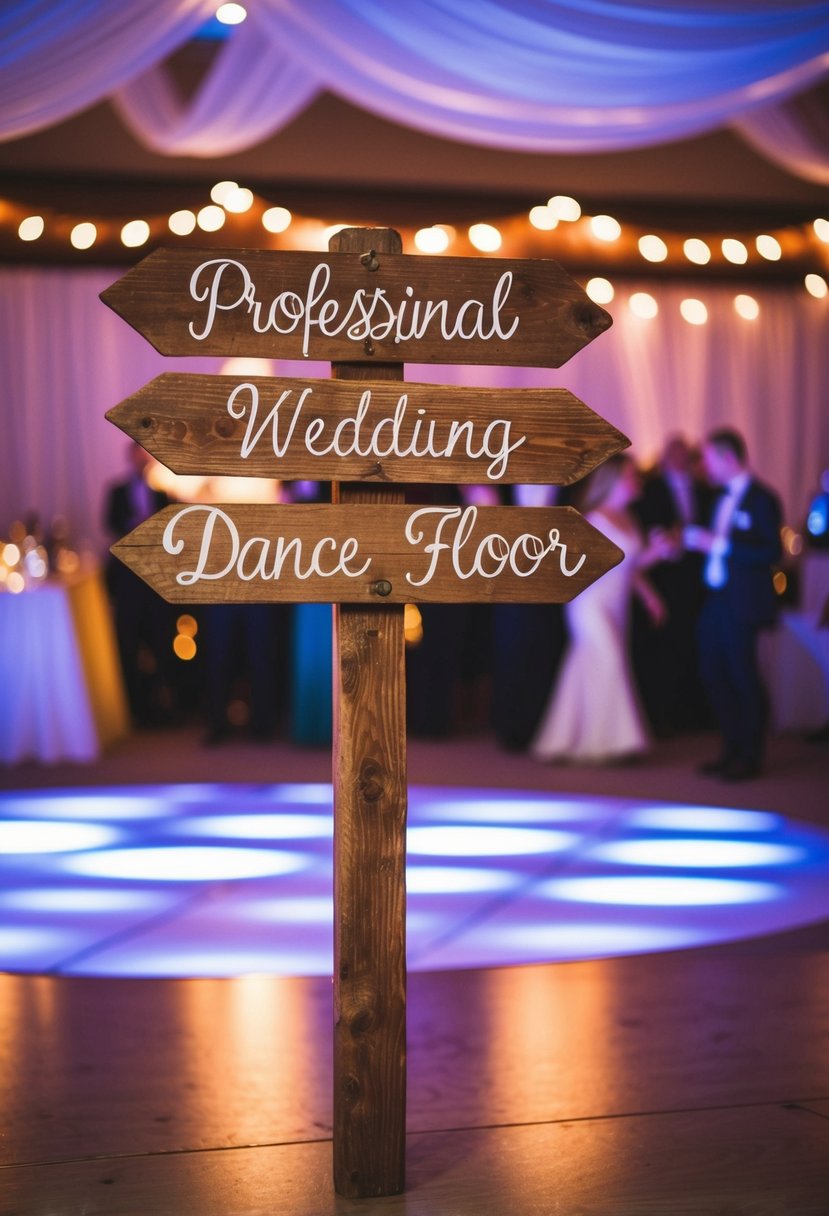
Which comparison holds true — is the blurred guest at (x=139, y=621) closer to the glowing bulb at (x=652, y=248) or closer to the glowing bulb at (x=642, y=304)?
the glowing bulb at (x=652, y=248)

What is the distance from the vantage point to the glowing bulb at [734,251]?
10.8 metres

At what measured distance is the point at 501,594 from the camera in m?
2.36

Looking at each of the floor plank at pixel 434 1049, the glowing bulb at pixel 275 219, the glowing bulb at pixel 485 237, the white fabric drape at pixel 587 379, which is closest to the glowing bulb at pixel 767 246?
the white fabric drape at pixel 587 379

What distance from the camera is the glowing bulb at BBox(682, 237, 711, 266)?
35.2 ft

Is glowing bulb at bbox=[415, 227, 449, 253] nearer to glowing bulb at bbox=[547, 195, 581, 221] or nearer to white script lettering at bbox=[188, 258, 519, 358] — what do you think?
glowing bulb at bbox=[547, 195, 581, 221]

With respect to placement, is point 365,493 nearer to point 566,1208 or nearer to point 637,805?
point 566,1208

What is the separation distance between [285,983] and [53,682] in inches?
159

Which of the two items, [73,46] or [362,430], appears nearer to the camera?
[362,430]

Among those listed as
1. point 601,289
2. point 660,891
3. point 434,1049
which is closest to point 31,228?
point 601,289

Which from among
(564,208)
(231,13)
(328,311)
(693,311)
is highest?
(564,208)

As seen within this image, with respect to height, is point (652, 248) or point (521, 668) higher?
point (652, 248)

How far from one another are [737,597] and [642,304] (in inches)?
207

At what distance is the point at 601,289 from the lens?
35.6ft

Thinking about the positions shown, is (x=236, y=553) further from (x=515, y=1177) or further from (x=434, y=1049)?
A: (x=434, y=1049)
